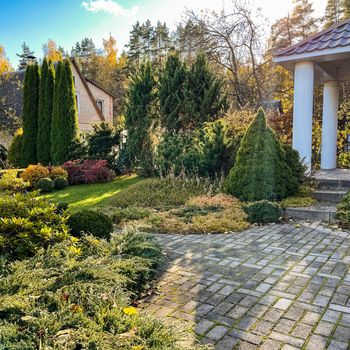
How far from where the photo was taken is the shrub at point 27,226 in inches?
133

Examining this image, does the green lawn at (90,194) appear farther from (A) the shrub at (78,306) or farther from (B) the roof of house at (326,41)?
(B) the roof of house at (326,41)

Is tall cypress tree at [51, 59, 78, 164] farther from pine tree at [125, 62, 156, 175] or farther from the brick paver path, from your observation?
the brick paver path

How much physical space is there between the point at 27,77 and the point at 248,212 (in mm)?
13483

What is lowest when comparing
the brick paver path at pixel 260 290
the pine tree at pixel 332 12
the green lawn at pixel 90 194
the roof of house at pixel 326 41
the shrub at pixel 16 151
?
the green lawn at pixel 90 194

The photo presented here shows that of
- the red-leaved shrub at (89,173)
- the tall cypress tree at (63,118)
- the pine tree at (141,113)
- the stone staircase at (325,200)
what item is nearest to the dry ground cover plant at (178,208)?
the stone staircase at (325,200)

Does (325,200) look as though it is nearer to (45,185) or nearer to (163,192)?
(163,192)

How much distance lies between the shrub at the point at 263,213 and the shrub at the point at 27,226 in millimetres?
3425

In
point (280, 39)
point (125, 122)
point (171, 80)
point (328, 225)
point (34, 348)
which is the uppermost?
point (280, 39)

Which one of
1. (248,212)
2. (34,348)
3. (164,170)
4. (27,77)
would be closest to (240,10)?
(164,170)

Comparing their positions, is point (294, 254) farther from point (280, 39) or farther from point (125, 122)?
point (280, 39)

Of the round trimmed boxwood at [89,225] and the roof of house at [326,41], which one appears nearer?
the round trimmed boxwood at [89,225]

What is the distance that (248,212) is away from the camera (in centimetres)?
617

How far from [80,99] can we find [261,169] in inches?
704

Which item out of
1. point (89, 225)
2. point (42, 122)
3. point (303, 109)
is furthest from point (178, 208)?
point (42, 122)
